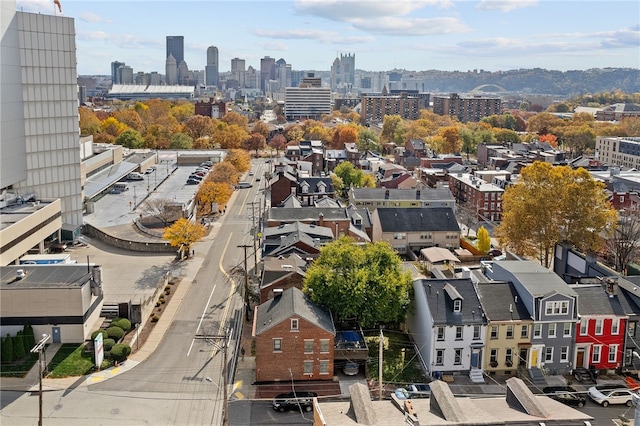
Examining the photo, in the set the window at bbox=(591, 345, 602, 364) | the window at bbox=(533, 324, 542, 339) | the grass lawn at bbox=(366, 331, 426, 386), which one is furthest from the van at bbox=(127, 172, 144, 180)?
the window at bbox=(591, 345, 602, 364)

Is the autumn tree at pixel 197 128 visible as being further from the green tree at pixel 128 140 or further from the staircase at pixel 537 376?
the staircase at pixel 537 376

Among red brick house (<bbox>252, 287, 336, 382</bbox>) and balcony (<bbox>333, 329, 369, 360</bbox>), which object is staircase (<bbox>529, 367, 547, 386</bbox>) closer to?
balcony (<bbox>333, 329, 369, 360</bbox>)

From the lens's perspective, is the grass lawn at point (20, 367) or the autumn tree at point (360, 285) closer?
the grass lawn at point (20, 367)

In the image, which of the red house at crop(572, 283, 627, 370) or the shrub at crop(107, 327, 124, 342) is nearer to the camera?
the red house at crop(572, 283, 627, 370)

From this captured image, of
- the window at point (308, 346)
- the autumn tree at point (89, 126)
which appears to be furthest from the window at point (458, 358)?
the autumn tree at point (89, 126)

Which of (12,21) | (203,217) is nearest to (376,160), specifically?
(203,217)

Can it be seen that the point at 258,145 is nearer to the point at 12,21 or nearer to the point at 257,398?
the point at 12,21

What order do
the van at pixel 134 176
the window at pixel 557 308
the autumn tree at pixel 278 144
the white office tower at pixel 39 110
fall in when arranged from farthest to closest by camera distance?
the autumn tree at pixel 278 144 < the van at pixel 134 176 < the white office tower at pixel 39 110 < the window at pixel 557 308
